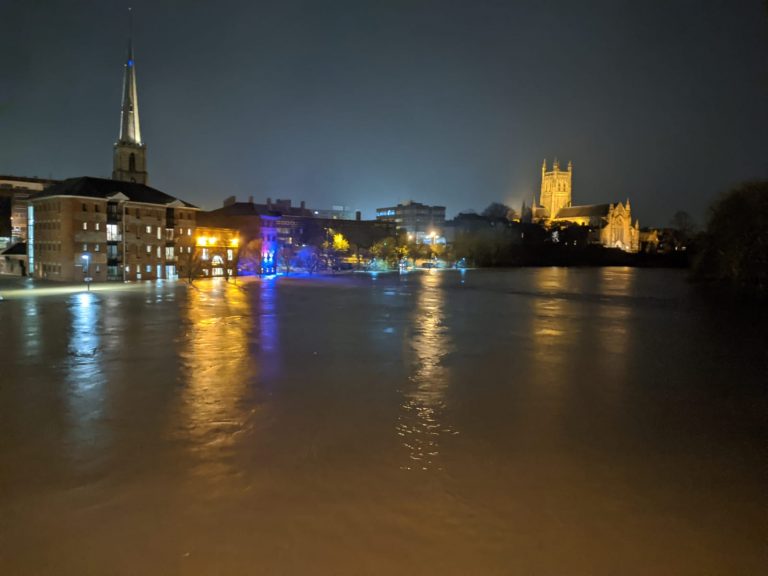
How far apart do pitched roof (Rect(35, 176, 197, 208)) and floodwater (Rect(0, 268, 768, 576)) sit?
39946mm

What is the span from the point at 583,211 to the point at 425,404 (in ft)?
598

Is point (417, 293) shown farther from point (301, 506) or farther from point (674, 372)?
point (301, 506)

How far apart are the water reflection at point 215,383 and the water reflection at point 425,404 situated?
3.19 meters

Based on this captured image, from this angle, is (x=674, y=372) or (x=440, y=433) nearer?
(x=440, y=433)

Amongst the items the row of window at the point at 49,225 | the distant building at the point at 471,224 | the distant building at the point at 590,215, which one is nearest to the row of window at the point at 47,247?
the row of window at the point at 49,225

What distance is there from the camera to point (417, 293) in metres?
45.1

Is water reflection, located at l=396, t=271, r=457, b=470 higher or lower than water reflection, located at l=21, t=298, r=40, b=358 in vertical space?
lower

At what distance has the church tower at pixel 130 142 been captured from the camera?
79062 millimetres

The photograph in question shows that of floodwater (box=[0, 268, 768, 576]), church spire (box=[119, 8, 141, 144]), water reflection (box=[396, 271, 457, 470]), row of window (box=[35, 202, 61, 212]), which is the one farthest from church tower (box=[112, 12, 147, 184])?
water reflection (box=[396, 271, 457, 470])

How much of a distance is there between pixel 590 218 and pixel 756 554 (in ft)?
598

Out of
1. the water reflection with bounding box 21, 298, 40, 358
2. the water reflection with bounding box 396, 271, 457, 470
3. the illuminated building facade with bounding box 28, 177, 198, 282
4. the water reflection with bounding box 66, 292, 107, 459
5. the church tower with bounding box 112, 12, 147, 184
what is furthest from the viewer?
the church tower with bounding box 112, 12, 147, 184

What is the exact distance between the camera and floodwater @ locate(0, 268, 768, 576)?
20.4 ft

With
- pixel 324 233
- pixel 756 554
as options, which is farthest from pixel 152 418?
pixel 324 233

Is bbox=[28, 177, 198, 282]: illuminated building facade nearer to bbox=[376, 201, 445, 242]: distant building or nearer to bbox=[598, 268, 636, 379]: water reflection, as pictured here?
bbox=[598, 268, 636, 379]: water reflection
